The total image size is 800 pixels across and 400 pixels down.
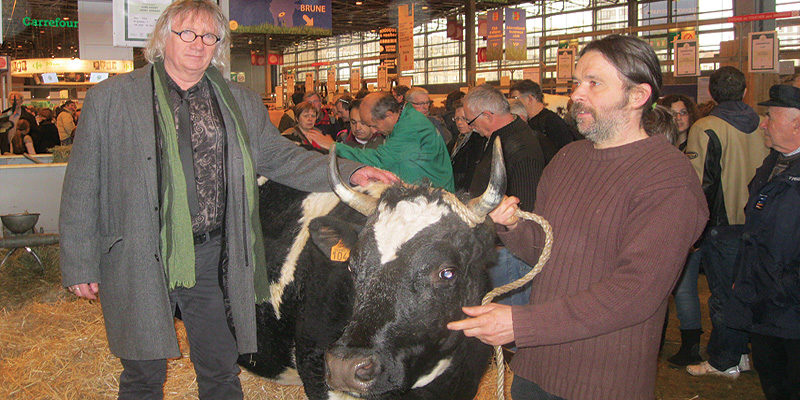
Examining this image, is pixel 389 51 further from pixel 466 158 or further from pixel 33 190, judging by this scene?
pixel 466 158

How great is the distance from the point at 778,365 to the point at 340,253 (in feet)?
8.11

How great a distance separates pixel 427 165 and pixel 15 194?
5.57 metres

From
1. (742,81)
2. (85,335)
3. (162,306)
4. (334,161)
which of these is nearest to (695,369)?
(742,81)

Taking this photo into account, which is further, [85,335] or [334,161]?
[85,335]

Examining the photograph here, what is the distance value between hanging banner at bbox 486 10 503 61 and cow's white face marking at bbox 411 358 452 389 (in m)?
15.2

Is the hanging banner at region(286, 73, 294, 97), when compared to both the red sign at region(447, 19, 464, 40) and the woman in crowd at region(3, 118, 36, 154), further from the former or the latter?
the woman in crowd at region(3, 118, 36, 154)

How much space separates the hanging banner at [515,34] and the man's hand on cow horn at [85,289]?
635 inches

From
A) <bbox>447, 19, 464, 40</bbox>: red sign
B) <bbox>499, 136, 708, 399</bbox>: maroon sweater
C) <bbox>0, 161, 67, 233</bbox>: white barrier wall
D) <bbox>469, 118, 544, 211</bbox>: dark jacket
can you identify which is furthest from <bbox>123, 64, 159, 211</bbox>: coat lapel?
<bbox>447, 19, 464, 40</bbox>: red sign

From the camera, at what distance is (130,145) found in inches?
104

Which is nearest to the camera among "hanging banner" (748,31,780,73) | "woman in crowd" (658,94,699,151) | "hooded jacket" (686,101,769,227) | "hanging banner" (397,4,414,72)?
"hooded jacket" (686,101,769,227)

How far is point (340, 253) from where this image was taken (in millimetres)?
3053

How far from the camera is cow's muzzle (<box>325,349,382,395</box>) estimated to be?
225 centimetres

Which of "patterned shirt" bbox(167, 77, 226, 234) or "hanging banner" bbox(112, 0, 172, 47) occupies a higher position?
"hanging banner" bbox(112, 0, 172, 47)

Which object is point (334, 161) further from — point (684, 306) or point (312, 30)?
point (312, 30)
